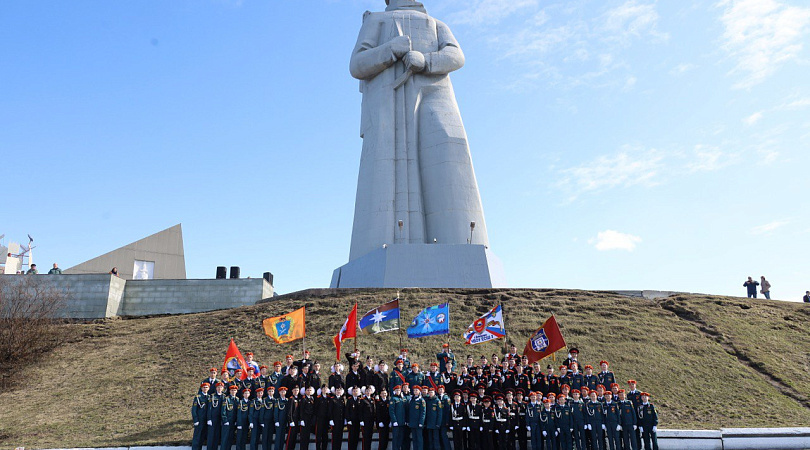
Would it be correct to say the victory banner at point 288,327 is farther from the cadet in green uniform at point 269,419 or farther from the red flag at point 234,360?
the cadet in green uniform at point 269,419

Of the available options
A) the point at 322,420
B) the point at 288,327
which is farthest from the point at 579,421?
the point at 288,327

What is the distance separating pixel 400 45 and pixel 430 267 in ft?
26.4

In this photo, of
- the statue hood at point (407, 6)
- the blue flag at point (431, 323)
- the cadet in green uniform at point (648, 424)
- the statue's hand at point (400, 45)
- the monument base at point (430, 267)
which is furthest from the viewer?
the statue hood at point (407, 6)

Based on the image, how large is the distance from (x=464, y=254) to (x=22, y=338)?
12.4 meters

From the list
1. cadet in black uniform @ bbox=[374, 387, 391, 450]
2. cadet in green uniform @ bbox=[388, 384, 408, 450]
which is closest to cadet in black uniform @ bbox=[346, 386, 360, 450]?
cadet in black uniform @ bbox=[374, 387, 391, 450]

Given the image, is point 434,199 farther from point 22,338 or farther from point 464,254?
point 22,338

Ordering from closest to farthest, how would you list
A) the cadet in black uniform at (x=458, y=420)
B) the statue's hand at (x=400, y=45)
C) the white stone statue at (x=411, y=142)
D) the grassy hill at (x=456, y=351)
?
the cadet in black uniform at (x=458, y=420)
the grassy hill at (x=456, y=351)
the white stone statue at (x=411, y=142)
the statue's hand at (x=400, y=45)

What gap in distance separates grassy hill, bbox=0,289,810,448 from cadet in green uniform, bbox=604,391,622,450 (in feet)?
5.89

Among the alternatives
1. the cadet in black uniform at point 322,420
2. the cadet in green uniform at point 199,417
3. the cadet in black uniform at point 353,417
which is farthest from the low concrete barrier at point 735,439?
the cadet in black uniform at point 353,417

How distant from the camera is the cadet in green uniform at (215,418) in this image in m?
11.0

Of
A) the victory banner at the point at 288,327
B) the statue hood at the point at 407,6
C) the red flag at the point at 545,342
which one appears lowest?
the red flag at the point at 545,342

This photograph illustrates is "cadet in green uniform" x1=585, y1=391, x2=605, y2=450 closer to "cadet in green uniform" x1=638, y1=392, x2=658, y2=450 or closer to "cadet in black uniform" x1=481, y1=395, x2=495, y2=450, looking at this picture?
"cadet in green uniform" x1=638, y1=392, x2=658, y2=450

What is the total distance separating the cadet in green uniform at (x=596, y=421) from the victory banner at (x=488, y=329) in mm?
2704

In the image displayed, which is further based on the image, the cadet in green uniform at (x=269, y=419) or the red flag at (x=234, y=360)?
the red flag at (x=234, y=360)
